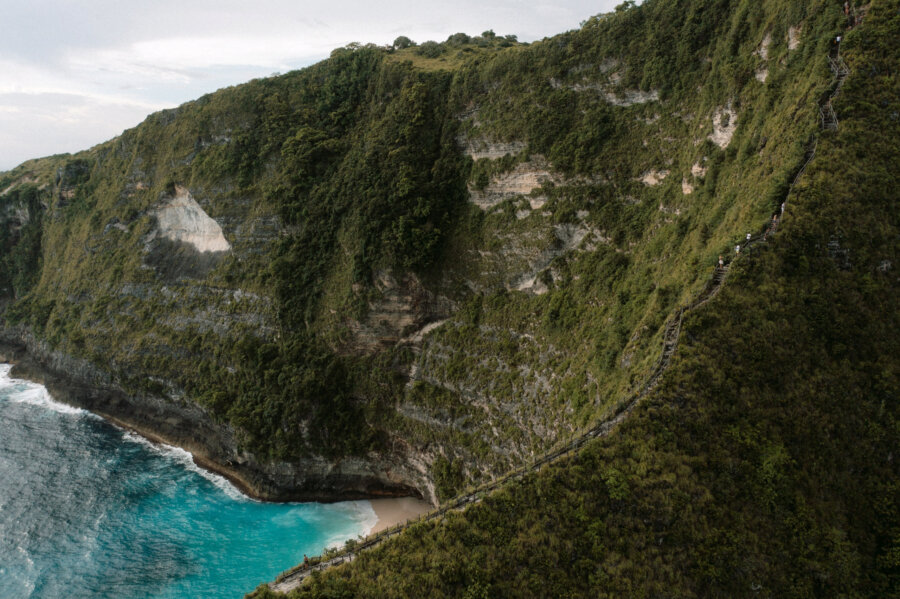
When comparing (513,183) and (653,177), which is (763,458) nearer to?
(653,177)

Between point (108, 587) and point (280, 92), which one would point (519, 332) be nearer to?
point (108, 587)

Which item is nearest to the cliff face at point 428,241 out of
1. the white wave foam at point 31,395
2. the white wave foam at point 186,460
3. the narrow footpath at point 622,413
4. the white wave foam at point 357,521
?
the narrow footpath at point 622,413

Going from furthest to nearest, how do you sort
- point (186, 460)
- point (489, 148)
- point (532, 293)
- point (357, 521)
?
point (186, 460)
point (489, 148)
point (357, 521)
point (532, 293)

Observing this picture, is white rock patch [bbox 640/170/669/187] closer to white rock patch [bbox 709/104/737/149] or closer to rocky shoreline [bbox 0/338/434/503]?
white rock patch [bbox 709/104/737/149]

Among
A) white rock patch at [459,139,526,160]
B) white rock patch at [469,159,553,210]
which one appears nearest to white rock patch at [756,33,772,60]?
white rock patch at [469,159,553,210]

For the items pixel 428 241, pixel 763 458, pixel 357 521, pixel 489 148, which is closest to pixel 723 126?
pixel 489 148

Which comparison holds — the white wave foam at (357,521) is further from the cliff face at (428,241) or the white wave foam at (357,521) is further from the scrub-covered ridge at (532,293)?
the scrub-covered ridge at (532,293)
